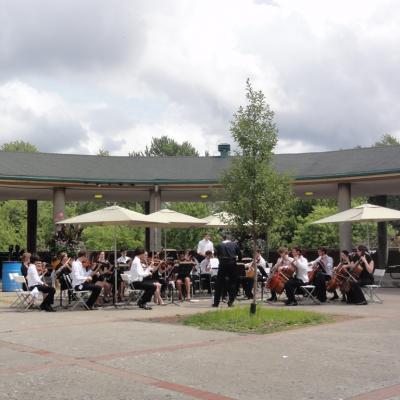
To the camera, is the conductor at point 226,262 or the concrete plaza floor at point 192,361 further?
the conductor at point 226,262

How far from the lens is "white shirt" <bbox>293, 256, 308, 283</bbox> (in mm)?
15055

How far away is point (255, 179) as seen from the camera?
38.9 ft

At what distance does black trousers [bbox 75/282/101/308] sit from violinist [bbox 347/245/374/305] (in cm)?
601

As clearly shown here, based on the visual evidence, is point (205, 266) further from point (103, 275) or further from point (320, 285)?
point (320, 285)

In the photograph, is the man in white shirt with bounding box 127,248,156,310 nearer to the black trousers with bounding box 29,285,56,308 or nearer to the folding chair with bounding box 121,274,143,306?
the folding chair with bounding box 121,274,143,306

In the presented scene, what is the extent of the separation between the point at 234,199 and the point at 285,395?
628 cm

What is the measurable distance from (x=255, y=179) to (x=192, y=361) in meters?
4.88

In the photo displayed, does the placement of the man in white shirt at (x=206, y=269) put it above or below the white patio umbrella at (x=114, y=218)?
below

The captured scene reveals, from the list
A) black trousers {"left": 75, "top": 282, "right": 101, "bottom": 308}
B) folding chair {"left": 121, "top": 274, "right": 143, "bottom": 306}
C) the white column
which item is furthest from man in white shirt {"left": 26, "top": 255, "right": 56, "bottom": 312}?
the white column

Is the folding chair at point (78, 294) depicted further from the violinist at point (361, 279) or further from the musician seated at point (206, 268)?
the violinist at point (361, 279)

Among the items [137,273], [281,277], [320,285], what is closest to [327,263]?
[320,285]

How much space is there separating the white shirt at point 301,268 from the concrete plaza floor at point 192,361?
3157 millimetres

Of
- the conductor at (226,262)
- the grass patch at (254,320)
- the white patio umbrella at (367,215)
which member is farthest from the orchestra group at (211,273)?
the grass patch at (254,320)

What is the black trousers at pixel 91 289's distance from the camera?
14.3 meters
